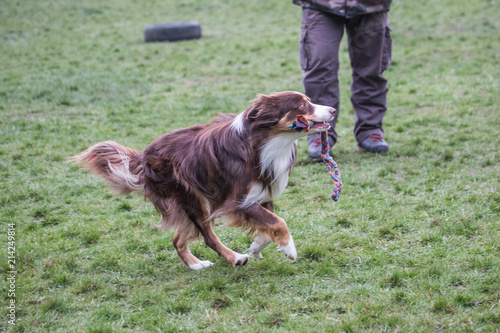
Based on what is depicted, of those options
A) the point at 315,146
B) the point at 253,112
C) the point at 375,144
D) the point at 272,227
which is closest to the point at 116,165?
the point at 253,112

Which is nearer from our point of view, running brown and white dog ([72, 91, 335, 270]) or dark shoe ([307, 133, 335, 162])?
running brown and white dog ([72, 91, 335, 270])

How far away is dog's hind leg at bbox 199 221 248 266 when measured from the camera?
395cm

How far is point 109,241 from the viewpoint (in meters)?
4.54

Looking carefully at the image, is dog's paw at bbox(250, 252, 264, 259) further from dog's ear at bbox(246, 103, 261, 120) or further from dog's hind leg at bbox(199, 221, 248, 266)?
dog's ear at bbox(246, 103, 261, 120)

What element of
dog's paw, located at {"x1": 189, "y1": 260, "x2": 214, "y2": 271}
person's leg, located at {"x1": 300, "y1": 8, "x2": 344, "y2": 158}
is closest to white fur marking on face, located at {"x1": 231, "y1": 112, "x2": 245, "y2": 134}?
dog's paw, located at {"x1": 189, "y1": 260, "x2": 214, "y2": 271}

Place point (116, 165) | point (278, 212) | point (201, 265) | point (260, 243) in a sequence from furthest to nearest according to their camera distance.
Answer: point (278, 212) < point (116, 165) < point (201, 265) < point (260, 243)

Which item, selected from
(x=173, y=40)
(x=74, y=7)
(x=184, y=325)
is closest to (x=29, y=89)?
(x=173, y=40)

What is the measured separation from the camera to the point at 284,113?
3.71 metres

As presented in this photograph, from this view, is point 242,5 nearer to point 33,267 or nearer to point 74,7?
point 74,7

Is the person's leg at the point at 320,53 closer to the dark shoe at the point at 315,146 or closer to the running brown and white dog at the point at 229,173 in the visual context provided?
the dark shoe at the point at 315,146

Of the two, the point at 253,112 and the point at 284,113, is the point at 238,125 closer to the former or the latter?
the point at 253,112

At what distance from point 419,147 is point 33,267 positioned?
14.9 feet

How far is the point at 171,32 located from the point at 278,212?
10184mm

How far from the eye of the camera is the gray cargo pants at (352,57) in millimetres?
5895
